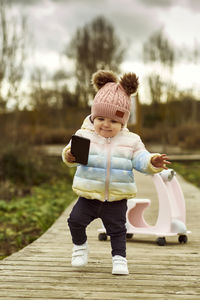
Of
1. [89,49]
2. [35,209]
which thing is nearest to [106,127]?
[35,209]

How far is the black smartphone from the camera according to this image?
11.7 ft

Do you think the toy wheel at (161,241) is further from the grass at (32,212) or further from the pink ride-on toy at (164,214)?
the grass at (32,212)

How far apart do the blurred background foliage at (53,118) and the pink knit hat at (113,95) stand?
8.35ft

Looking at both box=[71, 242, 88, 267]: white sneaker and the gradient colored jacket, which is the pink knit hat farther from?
box=[71, 242, 88, 267]: white sneaker

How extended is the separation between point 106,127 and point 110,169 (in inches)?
12.6

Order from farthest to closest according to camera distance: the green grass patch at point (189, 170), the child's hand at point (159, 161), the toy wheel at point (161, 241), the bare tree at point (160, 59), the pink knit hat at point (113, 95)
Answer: the bare tree at point (160, 59) → the green grass patch at point (189, 170) → the toy wheel at point (161, 241) → the pink knit hat at point (113, 95) → the child's hand at point (159, 161)

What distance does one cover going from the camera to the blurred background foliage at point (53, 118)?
349 inches

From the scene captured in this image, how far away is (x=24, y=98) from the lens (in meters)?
13.7

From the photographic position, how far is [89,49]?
35.1 m

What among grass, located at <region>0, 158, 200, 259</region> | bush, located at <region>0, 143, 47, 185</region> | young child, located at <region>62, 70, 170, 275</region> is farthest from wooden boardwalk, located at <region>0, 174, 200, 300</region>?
bush, located at <region>0, 143, 47, 185</region>

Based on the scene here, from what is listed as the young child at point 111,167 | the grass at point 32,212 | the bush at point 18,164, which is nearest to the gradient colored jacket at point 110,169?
the young child at point 111,167

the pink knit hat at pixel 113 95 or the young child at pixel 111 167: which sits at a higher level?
the pink knit hat at pixel 113 95

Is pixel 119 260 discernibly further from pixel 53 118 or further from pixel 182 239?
pixel 53 118

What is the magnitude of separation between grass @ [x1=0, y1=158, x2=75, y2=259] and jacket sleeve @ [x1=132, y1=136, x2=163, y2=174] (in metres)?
2.31
